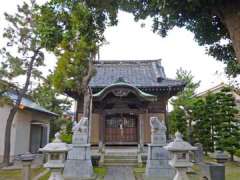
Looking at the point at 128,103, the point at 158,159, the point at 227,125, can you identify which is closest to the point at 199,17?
the point at 158,159

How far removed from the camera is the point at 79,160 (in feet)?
29.8

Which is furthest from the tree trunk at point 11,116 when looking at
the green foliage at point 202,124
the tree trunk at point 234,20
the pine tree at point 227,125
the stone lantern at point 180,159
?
the pine tree at point 227,125

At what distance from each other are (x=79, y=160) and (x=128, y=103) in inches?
201

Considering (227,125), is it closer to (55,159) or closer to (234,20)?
(234,20)

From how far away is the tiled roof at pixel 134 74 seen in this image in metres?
14.8

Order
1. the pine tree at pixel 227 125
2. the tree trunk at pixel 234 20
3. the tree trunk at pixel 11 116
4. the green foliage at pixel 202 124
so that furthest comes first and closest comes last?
the green foliage at pixel 202 124 < the pine tree at pixel 227 125 < the tree trunk at pixel 11 116 < the tree trunk at pixel 234 20

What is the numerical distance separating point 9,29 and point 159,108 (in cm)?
918

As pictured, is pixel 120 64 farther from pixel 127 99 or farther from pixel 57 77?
pixel 57 77

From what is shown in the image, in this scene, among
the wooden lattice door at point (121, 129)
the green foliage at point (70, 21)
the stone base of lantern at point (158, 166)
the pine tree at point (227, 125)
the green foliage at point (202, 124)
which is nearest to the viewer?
the green foliage at point (70, 21)

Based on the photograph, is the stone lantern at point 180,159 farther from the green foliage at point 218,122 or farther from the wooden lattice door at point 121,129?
the wooden lattice door at point 121,129

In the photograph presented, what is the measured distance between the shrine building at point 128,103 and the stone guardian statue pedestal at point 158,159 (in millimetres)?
2884

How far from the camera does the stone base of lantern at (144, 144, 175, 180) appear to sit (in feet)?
28.8

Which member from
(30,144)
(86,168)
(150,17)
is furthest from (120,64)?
(150,17)

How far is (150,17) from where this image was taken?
6.39 meters
